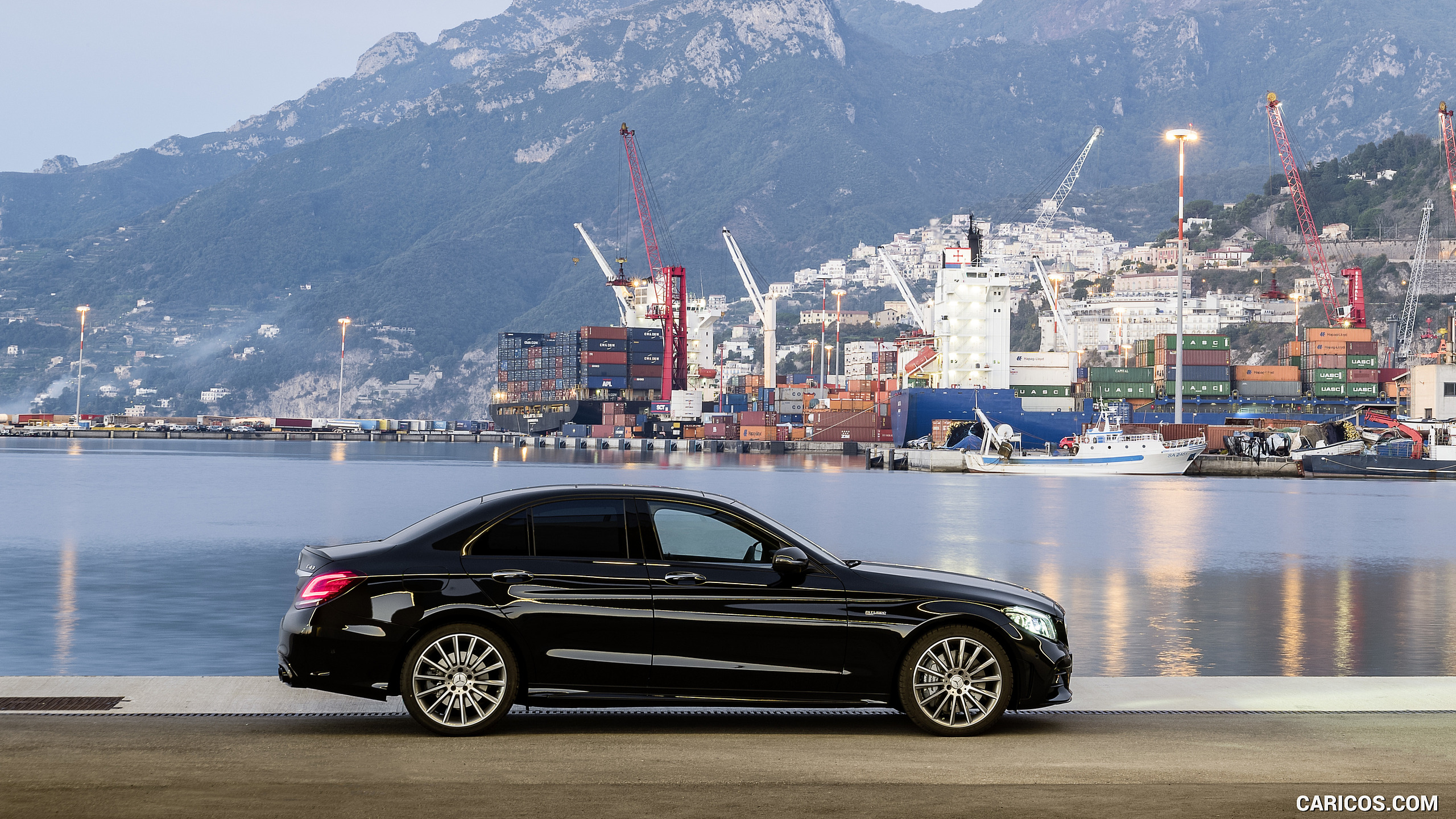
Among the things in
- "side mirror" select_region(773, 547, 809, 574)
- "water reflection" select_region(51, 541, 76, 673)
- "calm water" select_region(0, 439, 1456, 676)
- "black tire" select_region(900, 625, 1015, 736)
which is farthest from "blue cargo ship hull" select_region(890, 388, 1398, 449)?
"side mirror" select_region(773, 547, 809, 574)

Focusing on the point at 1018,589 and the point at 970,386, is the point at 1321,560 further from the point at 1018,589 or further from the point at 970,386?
the point at 970,386

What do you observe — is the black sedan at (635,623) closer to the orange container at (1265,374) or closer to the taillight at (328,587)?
the taillight at (328,587)

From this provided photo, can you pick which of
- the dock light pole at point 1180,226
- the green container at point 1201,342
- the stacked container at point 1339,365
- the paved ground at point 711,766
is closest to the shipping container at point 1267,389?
the stacked container at point 1339,365

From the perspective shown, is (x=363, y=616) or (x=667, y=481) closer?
(x=363, y=616)

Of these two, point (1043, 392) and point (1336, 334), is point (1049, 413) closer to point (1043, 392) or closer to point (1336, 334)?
point (1043, 392)

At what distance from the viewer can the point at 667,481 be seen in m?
88.1

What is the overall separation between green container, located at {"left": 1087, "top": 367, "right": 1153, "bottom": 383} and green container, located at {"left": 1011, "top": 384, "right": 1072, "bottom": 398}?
22.0ft

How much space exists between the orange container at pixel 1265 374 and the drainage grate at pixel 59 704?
475ft

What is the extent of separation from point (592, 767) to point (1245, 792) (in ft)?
12.3

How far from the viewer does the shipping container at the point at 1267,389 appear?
141 metres

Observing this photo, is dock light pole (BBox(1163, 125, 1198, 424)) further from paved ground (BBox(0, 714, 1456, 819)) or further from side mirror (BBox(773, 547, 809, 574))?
side mirror (BBox(773, 547, 809, 574))

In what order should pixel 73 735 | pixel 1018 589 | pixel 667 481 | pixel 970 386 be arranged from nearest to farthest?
pixel 73 735 → pixel 1018 589 → pixel 667 481 → pixel 970 386

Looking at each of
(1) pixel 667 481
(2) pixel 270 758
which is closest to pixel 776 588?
(2) pixel 270 758

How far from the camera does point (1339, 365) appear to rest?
5669 inches
